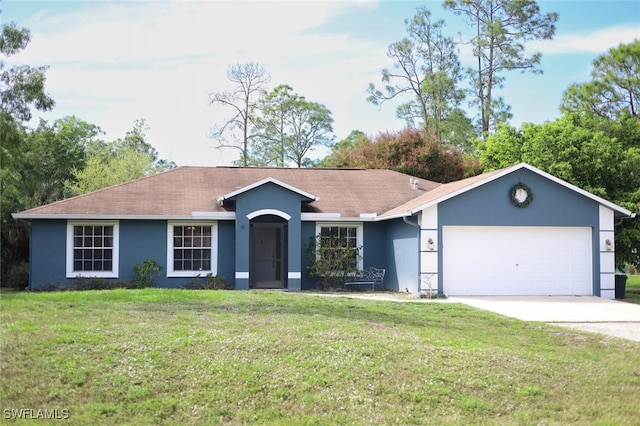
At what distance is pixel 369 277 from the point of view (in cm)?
2283

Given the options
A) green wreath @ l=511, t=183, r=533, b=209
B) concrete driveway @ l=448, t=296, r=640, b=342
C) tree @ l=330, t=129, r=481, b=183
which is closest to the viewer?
concrete driveway @ l=448, t=296, r=640, b=342

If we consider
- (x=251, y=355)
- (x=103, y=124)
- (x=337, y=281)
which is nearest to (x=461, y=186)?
(x=337, y=281)

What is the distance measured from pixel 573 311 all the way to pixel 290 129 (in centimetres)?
3619

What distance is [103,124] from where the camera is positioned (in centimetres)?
5625

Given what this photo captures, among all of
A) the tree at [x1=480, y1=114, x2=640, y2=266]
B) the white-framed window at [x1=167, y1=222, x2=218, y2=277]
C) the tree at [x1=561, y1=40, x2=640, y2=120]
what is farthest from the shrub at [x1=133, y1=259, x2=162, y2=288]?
the tree at [x1=561, y1=40, x2=640, y2=120]

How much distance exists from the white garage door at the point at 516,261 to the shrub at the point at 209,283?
6801 mm

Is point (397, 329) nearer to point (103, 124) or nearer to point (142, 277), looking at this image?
point (142, 277)

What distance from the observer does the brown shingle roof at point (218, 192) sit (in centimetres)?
2159

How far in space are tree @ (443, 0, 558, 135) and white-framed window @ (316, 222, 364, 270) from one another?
883 inches

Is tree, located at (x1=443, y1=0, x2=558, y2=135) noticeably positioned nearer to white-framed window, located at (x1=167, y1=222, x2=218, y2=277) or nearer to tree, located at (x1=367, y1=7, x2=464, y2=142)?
tree, located at (x1=367, y1=7, x2=464, y2=142)

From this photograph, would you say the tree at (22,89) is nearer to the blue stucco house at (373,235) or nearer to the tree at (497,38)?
the blue stucco house at (373,235)

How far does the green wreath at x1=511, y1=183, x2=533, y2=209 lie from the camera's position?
20672mm

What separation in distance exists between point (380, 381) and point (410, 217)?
12239 mm

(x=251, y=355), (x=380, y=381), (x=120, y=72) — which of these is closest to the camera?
(x=380, y=381)
